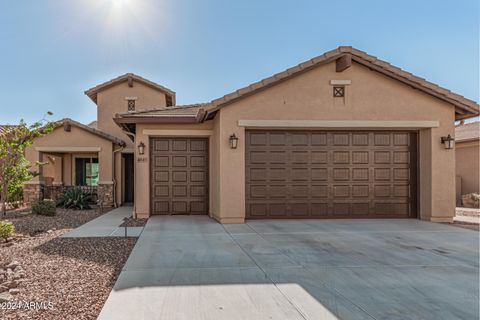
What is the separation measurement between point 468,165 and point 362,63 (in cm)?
1004

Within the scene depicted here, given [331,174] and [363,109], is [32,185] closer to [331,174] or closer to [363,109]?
[331,174]

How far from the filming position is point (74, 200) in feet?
44.1

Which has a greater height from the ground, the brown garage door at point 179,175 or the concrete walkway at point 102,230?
the brown garage door at point 179,175

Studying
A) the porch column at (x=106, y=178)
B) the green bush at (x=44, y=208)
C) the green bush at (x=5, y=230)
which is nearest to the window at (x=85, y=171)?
the porch column at (x=106, y=178)

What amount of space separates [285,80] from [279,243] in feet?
15.8

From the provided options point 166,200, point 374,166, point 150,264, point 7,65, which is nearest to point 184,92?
point 7,65

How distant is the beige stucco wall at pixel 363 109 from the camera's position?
956cm

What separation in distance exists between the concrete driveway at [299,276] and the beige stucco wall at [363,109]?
6.66 ft

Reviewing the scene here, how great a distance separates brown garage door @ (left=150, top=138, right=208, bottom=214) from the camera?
11.0 meters

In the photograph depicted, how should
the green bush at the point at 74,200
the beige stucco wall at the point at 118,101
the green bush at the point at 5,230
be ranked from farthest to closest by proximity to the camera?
the beige stucco wall at the point at 118,101 < the green bush at the point at 74,200 < the green bush at the point at 5,230

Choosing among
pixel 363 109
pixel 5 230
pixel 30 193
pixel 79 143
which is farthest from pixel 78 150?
pixel 363 109

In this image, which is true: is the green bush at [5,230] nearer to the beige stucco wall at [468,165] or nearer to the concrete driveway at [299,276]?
the concrete driveway at [299,276]

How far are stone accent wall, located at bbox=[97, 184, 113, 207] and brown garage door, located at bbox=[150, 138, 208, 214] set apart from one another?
191 inches

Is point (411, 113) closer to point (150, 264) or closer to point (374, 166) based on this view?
point (374, 166)
